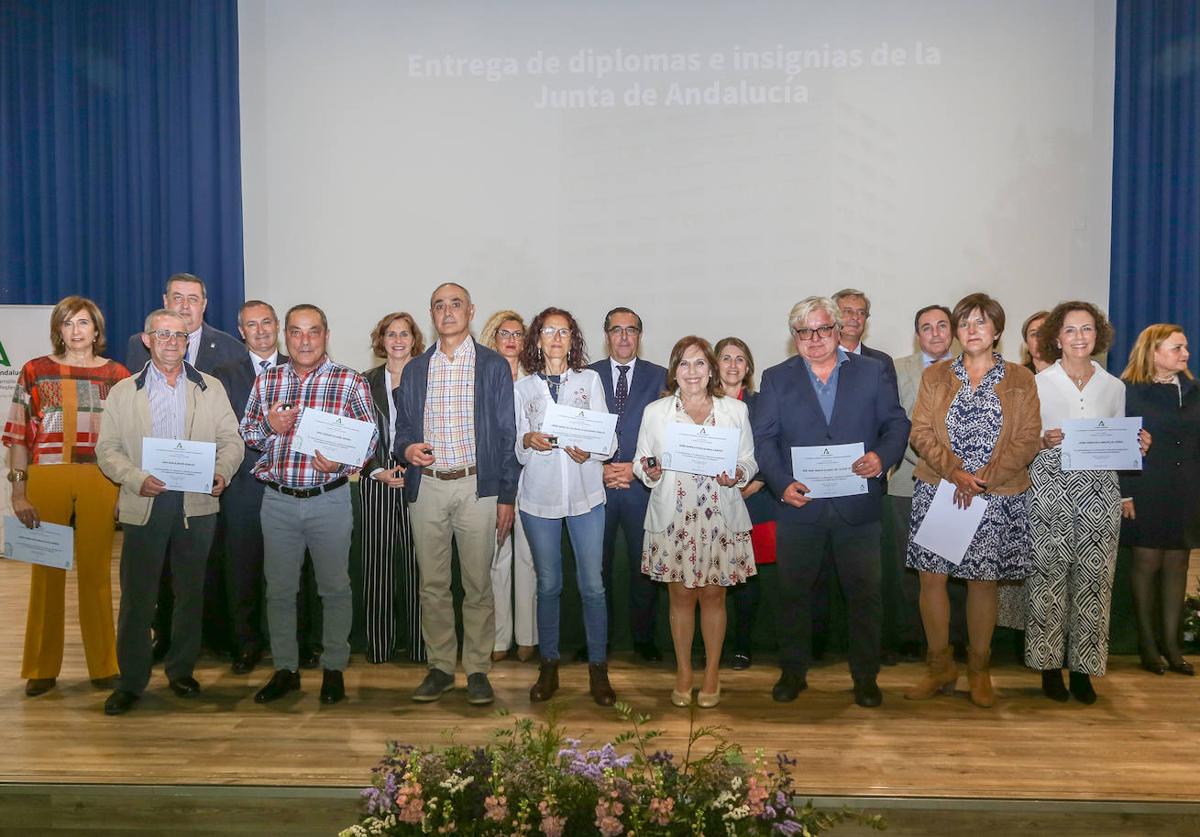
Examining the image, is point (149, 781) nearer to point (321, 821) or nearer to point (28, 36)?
point (321, 821)

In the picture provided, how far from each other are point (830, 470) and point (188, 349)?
3.10 m

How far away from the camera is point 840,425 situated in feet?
12.1

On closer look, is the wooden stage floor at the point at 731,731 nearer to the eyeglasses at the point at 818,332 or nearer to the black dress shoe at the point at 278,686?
the black dress shoe at the point at 278,686

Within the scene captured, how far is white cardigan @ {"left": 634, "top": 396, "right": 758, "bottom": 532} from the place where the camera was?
144 inches

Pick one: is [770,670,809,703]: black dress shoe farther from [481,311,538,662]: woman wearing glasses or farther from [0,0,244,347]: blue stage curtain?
[0,0,244,347]: blue stage curtain

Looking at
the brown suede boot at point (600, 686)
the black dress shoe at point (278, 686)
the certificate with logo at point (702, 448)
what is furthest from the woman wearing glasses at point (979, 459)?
the black dress shoe at point (278, 686)

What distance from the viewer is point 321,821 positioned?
2822mm

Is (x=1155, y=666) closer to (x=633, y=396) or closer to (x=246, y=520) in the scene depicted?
(x=633, y=396)

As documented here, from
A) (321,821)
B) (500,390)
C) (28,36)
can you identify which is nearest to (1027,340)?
(500,390)

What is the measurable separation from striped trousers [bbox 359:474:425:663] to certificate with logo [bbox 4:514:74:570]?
1212 millimetres

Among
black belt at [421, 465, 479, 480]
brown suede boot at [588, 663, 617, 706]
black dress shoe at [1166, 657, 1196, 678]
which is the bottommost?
black dress shoe at [1166, 657, 1196, 678]

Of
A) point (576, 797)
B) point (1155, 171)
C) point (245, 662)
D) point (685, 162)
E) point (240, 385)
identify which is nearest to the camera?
point (576, 797)

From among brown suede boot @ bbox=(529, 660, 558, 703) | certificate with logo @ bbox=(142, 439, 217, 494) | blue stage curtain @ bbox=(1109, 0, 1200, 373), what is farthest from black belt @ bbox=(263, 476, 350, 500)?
blue stage curtain @ bbox=(1109, 0, 1200, 373)

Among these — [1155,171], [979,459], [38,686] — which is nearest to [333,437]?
[38,686]
